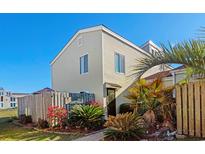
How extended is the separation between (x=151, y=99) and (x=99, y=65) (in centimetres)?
380

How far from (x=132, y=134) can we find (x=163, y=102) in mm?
2526

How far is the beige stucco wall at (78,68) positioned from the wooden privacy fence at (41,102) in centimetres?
181

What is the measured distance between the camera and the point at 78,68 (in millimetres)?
14578

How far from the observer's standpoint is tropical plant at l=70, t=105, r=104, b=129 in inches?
432

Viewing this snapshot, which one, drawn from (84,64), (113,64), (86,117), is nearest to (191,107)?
(86,117)

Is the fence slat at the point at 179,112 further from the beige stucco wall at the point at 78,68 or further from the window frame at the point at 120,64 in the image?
the window frame at the point at 120,64

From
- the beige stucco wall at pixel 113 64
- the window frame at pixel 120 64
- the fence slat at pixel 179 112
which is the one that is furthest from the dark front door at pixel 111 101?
the fence slat at pixel 179 112

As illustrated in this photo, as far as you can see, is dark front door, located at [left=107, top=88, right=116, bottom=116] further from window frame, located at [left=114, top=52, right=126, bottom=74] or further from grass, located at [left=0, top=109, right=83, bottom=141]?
grass, located at [left=0, top=109, right=83, bottom=141]

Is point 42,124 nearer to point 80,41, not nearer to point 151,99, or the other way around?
point 151,99

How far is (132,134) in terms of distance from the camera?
855 centimetres

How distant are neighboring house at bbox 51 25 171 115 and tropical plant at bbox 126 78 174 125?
204 cm

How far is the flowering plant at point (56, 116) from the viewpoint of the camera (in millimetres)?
11320
